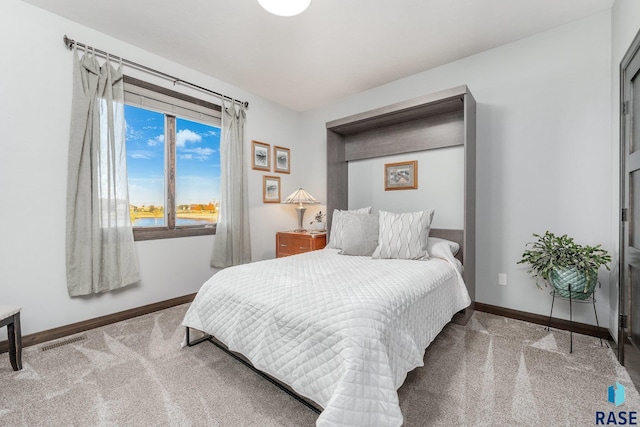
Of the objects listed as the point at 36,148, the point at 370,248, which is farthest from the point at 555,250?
the point at 36,148

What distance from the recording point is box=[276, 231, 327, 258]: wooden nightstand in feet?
11.5

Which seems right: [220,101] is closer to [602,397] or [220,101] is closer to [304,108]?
[304,108]

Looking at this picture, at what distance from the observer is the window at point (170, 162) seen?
9.25ft

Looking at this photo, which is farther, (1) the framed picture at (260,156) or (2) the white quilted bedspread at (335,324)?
(1) the framed picture at (260,156)

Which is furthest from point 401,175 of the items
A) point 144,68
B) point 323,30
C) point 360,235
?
point 144,68

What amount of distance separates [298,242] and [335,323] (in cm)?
241

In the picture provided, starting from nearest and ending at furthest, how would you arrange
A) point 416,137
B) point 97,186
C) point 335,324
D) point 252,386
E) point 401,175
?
point 335,324, point 252,386, point 97,186, point 416,137, point 401,175

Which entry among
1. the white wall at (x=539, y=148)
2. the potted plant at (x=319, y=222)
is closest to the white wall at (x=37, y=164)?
the potted plant at (x=319, y=222)

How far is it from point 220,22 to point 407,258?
8.44ft

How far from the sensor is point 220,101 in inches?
133

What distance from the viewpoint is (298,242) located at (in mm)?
3643

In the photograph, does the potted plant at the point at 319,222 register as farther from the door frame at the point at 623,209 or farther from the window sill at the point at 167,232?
the door frame at the point at 623,209

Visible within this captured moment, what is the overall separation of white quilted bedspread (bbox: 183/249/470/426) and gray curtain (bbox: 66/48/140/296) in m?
1.16

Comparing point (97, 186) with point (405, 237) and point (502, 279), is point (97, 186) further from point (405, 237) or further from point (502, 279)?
point (502, 279)
